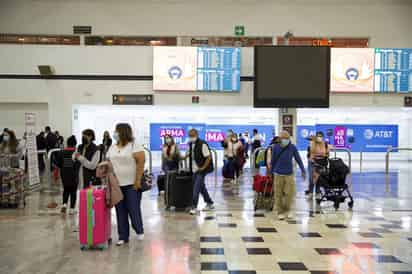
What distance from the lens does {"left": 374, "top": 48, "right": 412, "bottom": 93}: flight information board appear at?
15.8m

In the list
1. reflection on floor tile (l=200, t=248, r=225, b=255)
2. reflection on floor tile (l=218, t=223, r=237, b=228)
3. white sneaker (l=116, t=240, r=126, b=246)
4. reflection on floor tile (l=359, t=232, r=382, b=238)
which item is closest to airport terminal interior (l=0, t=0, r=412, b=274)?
reflection on floor tile (l=218, t=223, r=237, b=228)

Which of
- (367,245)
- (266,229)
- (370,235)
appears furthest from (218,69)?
(367,245)

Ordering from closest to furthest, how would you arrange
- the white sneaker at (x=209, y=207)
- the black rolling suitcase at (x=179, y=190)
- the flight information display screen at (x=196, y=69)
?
the black rolling suitcase at (x=179, y=190) → the white sneaker at (x=209, y=207) → the flight information display screen at (x=196, y=69)

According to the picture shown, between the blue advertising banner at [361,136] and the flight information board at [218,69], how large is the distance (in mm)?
4372

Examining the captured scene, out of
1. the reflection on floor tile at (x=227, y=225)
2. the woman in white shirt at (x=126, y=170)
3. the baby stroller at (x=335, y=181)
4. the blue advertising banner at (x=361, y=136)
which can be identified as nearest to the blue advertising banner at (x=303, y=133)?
the blue advertising banner at (x=361, y=136)

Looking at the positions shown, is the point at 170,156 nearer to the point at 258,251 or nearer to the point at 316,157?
the point at 316,157

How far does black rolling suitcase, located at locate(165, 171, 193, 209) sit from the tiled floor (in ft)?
1.02

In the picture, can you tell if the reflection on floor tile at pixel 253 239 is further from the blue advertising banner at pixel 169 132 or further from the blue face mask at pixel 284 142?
the blue advertising banner at pixel 169 132

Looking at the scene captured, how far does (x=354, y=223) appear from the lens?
724 cm

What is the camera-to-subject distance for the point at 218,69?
1574 centimetres

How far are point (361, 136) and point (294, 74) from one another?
18.4 ft

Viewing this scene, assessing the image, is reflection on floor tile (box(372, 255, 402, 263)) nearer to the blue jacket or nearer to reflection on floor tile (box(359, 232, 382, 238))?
reflection on floor tile (box(359, 232, 382, 238))

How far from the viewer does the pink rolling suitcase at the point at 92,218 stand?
543 centimetres

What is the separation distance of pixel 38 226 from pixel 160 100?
9501 millimetres
